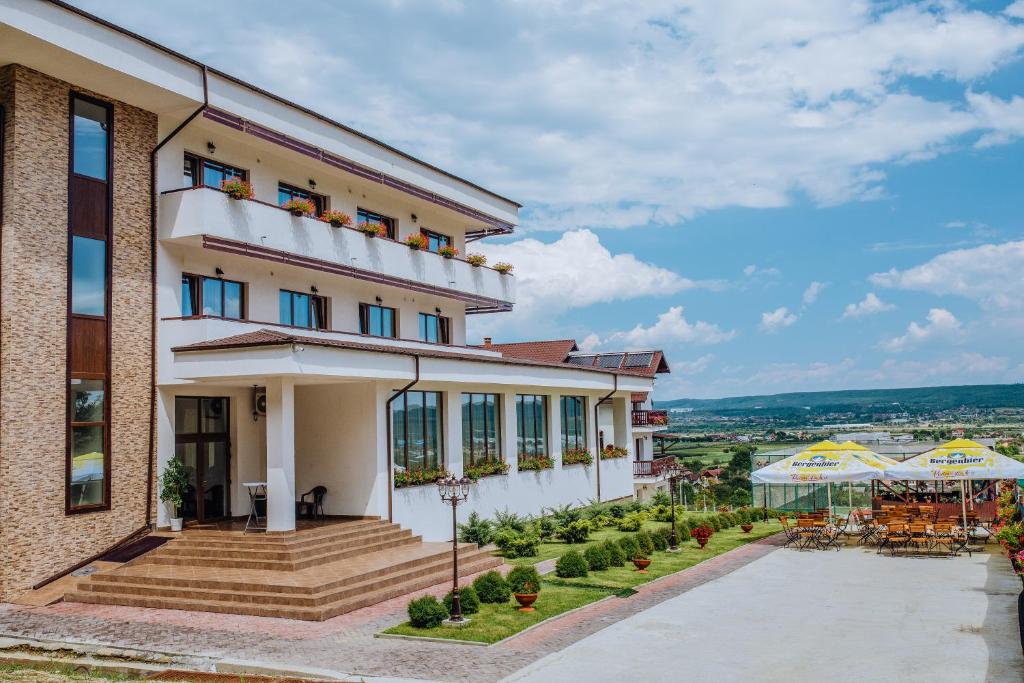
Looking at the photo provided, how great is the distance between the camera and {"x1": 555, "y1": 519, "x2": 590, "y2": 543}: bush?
898 inches

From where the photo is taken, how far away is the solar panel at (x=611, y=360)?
49.4 m

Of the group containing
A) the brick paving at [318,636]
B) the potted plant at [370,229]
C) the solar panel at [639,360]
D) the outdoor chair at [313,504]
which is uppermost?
the potted plant at [370,229]

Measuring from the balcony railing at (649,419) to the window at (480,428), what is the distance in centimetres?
2197

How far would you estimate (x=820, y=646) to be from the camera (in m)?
12.7

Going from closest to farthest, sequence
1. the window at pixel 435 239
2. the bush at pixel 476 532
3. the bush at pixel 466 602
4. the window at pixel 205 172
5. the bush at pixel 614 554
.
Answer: the bush at pixel 466 602 < the bush at pixel 614 554 < the window at pixel 205 172 < the bush at pixel 476 532 < the window at pixel 435 239

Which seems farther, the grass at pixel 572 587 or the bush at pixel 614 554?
the bush at pixel 614 554

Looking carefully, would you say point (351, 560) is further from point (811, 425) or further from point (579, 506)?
point (811, 425)

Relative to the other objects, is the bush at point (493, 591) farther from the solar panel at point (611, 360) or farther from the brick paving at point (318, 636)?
the solar panel at point (611, 360)

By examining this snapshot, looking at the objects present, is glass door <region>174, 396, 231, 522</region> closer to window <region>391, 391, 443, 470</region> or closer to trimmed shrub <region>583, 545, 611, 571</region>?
window <region>391, 391, 443, 470</region>

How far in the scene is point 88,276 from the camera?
17.5 meters

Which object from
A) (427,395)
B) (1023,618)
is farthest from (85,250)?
(1023,618)

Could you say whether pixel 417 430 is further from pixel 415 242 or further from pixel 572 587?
pixel 572 587

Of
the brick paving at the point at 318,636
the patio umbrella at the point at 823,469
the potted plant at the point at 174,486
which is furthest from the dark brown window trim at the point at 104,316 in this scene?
the patio umbrella at the point at 823,469

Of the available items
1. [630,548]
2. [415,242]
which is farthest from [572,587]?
[415,242]
